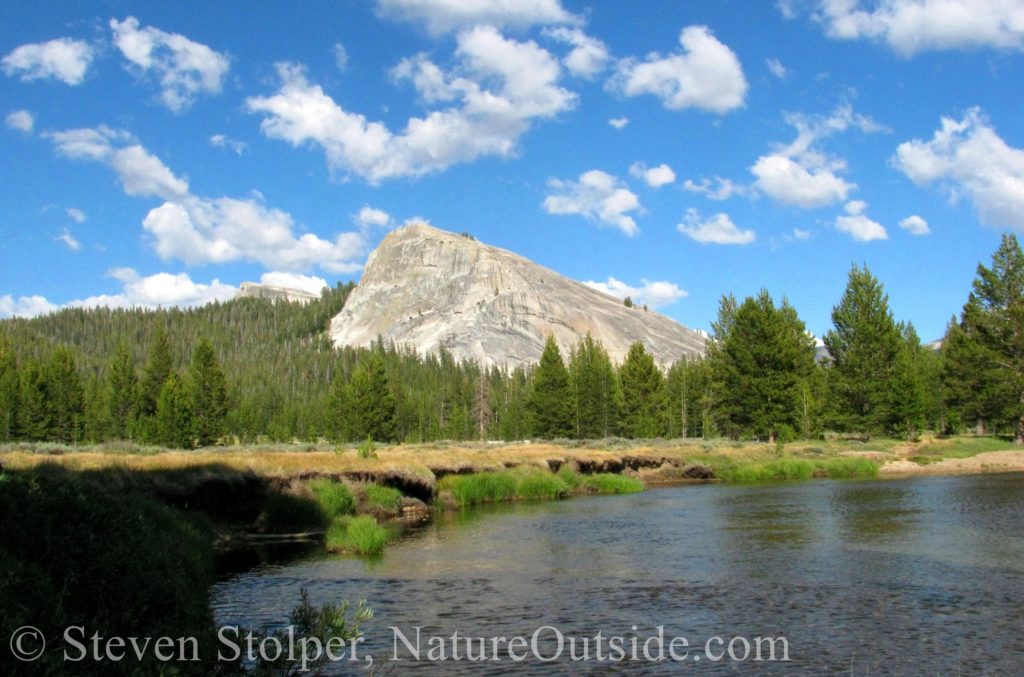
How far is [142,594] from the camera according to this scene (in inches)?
447

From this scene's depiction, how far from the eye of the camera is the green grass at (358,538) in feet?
83.6

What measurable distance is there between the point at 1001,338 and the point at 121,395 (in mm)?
109883

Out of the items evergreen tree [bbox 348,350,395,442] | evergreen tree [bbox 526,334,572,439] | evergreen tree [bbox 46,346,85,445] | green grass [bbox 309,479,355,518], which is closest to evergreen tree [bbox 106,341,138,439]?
evergreen tree [bbox 46,346,85,445]

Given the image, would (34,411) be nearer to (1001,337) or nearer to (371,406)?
(371,406)

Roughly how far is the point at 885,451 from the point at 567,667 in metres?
65.2

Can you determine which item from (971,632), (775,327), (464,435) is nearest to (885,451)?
(775,327)

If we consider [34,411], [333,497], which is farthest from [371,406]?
[333,497]

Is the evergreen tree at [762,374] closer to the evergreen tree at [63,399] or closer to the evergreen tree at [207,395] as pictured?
the evergreen tree at [207,395]

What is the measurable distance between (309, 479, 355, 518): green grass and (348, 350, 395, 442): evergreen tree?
6085cm

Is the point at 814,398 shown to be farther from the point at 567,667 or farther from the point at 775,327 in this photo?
the point at 567,667

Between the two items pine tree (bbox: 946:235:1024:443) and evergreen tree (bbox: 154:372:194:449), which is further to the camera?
evergreen tree (bbox: 154:372:194:449)

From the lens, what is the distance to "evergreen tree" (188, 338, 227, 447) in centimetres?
9594

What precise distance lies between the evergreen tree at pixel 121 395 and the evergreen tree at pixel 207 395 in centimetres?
1137

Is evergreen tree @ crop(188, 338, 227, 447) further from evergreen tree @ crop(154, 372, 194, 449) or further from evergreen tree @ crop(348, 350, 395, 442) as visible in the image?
evergreen tree @ crop(348, 350, 395, 442)
